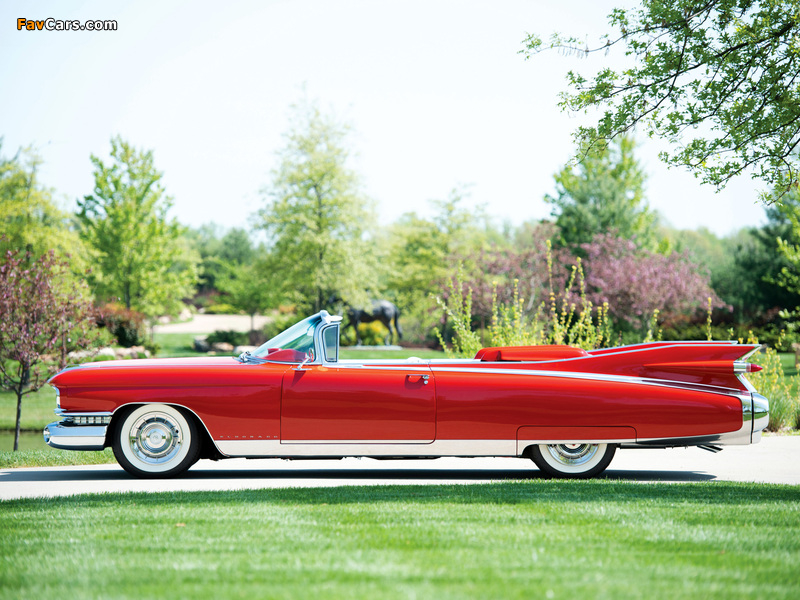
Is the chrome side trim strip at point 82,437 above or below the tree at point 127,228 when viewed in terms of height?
below

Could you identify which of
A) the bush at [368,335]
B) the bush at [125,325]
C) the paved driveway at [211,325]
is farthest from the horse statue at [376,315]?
the paved driveway at [211,325]

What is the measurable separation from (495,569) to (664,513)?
2.16 metres

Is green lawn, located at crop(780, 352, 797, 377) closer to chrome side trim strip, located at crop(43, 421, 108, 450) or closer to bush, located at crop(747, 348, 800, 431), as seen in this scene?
bush, located at crop(747, 348, 800, 431)

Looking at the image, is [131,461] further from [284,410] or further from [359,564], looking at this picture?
[359,564]

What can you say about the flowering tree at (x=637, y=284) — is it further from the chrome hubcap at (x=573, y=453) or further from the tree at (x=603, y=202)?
the chrome hubcap at (x=573, y=453)

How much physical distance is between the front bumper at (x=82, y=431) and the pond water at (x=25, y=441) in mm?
6011

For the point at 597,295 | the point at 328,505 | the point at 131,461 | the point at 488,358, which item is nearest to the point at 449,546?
the point at 328,505

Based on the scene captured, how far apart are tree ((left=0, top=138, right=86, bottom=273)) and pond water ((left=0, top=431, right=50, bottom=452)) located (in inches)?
390

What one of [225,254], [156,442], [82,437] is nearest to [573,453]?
[156,442]

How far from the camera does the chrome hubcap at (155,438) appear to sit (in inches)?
306

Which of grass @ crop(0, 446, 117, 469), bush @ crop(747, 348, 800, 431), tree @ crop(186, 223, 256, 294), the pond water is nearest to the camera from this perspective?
grass @ crop(0, 446, 117, 469)

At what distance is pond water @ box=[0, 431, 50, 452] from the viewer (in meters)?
13.9

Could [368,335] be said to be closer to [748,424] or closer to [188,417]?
[188,417]

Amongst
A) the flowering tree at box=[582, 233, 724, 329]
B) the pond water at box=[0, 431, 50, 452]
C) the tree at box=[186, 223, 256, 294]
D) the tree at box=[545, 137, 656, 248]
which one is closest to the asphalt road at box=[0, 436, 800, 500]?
the pond water at box=[0, 431, 50, 452]
